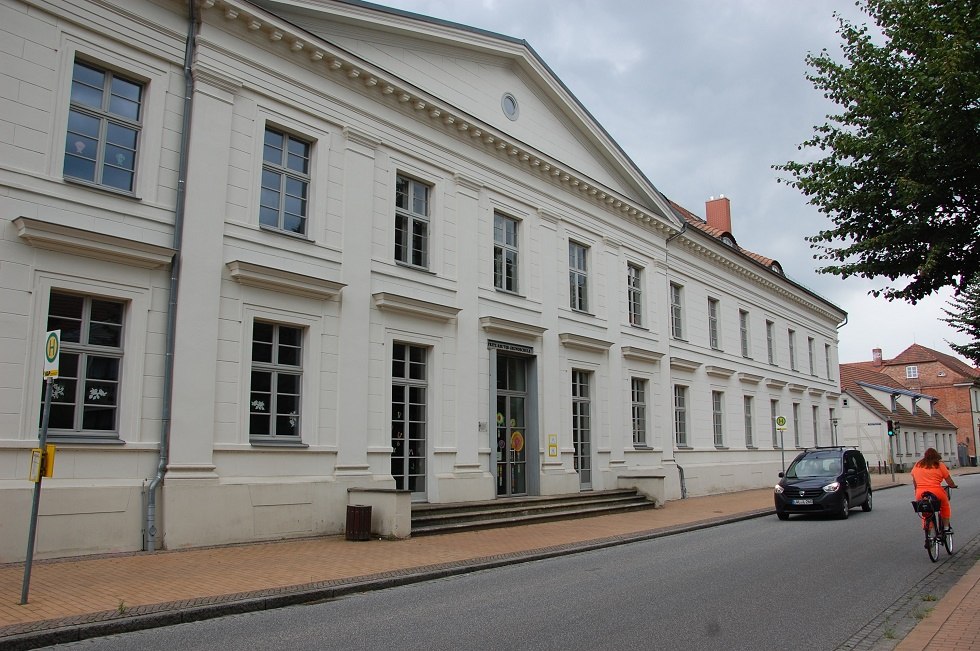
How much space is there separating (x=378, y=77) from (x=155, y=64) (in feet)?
14.8

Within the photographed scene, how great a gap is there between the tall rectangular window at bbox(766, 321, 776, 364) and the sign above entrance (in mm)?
17834

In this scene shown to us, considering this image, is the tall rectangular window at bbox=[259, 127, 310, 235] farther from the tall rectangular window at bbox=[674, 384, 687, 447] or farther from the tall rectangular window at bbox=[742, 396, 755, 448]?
the tall rectangular window at bbox=[742, 396, 755, 448]

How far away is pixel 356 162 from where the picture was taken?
608 inches

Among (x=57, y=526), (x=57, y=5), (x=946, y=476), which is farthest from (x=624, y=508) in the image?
(x=57, y=5)

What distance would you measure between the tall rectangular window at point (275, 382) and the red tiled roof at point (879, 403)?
4621 centimetres

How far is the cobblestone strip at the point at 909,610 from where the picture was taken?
22.2 ft

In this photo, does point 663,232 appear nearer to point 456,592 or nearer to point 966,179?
point 966,179

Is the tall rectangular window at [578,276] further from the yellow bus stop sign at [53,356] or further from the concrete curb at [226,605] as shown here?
the yellow bus stop sign at [53,356]

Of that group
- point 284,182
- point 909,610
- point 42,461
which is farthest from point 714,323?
point 42,461

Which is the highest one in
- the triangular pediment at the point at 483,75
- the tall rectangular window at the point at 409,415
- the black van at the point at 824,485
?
the triangular pediment at the point at 483,75

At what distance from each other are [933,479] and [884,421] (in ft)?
143

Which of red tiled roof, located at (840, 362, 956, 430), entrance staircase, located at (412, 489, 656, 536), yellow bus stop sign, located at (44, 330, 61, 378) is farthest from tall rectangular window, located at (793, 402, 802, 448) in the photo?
yellow bus stop sign, located at (44, 330, 61, 378)

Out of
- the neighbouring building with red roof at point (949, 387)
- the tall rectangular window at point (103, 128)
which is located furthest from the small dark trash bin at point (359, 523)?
the neighbouring building with red roof at point (949, 387)

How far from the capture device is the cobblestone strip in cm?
678
